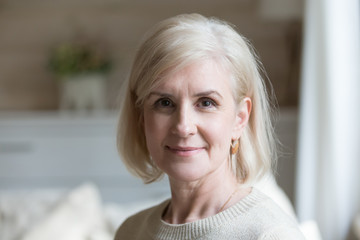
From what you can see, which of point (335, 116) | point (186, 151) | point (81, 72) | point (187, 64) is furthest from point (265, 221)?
point (81, 72)

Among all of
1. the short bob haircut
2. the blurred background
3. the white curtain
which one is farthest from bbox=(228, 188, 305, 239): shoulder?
the blurred background

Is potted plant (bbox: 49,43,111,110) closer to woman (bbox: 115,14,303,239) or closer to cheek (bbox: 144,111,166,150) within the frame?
woman (bbox: 115,14,303,239)

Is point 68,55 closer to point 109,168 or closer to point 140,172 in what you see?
point 109,168

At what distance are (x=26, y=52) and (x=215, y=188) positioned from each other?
3.52 meters

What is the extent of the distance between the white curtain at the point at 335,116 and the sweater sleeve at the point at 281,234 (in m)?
1.45

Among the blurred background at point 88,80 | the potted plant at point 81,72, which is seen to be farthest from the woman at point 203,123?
the potted plant at point 81,72

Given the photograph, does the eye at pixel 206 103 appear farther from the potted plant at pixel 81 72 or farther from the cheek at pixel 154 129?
the potted plant at pixel 81 72

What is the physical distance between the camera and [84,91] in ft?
12.9

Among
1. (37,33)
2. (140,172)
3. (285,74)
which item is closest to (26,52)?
(37,33)

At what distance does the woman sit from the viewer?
0.91m

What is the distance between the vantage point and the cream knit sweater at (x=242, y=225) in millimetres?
901

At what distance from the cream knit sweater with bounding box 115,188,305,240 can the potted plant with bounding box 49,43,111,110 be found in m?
2.90

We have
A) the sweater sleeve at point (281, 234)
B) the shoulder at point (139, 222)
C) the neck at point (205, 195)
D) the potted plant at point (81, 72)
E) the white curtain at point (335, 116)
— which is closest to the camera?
the sweater sleeve at point (281, 234)

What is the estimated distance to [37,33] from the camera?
4.22 metres
